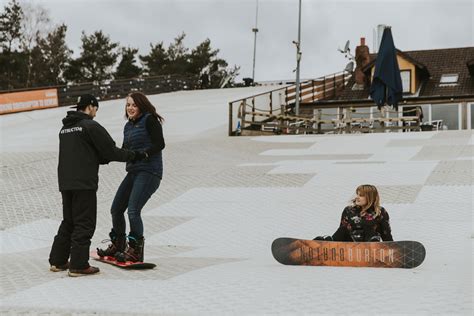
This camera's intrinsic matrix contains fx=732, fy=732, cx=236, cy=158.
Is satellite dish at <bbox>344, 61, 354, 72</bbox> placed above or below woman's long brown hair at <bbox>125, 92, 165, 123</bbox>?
above

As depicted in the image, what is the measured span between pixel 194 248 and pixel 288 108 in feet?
81.2

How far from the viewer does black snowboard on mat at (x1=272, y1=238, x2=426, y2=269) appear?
6.72m

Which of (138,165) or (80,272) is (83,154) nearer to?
(138,165)

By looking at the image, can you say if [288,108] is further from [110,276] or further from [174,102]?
[110,276]

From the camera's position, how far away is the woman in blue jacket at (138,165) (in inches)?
267

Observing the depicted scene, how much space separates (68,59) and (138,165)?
214 ft

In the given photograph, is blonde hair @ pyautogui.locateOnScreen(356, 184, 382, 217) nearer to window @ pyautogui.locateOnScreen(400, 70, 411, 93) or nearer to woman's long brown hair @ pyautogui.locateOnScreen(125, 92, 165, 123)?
woman's long brown hair @ pyautogui.locateOnScreen(125, 92, 165, 123)

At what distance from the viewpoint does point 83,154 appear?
21.5 feet

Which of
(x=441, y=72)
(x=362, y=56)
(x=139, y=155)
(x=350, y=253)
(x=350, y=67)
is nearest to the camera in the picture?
(x=139, y=155)

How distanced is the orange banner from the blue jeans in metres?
27.6

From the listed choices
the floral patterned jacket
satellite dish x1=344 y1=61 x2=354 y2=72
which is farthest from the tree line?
the floral patterned jacket

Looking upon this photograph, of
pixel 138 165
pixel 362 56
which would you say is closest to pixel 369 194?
pixel 138 165

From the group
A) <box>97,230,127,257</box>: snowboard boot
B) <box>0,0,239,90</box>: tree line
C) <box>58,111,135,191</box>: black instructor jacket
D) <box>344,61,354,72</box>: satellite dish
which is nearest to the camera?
<box>58,111,135,191</box>: black instructor jacket

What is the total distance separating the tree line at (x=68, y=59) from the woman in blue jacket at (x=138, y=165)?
56.5 m
